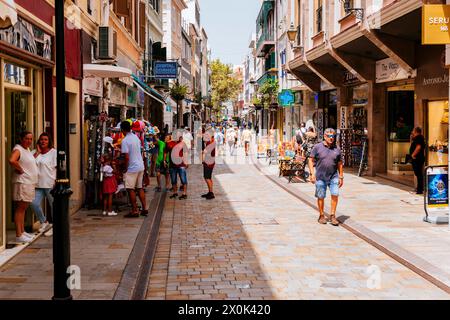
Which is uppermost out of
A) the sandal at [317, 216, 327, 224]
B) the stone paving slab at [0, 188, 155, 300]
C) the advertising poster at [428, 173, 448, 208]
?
the advertising poster at [428, 173, 448, 208]

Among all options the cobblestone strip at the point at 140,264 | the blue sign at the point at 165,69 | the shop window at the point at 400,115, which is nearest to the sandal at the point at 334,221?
the cobblestone strip at the point at 140,264

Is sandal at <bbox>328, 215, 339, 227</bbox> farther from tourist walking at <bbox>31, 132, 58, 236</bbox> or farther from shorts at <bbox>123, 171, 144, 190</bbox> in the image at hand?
tourist walking at <bbox>31, 132, 58, 236</bbox>

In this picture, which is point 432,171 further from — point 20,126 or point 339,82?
point 339,82

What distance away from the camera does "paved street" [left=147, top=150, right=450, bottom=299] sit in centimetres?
660

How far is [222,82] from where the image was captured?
351ft

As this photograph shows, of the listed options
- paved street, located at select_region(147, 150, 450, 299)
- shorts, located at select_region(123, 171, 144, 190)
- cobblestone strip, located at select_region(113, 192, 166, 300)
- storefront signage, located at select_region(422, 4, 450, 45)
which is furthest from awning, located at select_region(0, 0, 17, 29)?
storefront signage, located at select_region(422, 4, 450, 45)

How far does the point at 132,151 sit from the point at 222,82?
96.4m

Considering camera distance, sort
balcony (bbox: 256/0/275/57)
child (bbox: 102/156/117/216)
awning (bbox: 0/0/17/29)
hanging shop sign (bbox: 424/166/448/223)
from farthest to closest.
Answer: balcony (bbox: 256/0/275/57), child (bbox: 102/156/117/216), hanging shop sign (bbox: 424/166/448/223), awning (bbox: 0/0/17/29)

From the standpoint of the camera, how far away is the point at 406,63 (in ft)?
55.4

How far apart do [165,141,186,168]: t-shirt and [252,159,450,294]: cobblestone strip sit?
170 inches

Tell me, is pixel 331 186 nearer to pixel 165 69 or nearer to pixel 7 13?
pixel 7 13

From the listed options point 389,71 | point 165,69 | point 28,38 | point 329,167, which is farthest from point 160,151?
point 165,69

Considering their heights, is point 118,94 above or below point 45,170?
above
